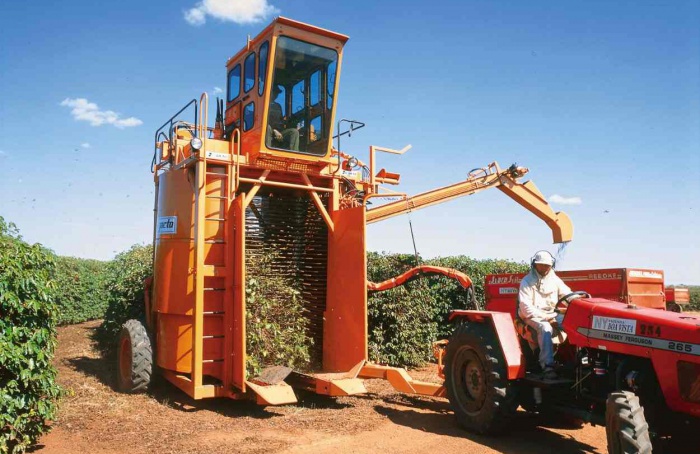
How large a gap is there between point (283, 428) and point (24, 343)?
9.18 ft

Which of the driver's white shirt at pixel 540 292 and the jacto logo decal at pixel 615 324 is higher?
the driver's white shirt at pixel 540 292

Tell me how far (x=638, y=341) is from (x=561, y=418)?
1.69 meters

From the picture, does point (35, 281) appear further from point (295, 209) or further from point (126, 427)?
point (295, 209)

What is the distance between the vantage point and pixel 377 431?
615cm

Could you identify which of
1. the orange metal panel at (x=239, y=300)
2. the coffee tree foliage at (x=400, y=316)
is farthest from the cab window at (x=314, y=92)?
the coffee tree foliage at (x=400, y=316)

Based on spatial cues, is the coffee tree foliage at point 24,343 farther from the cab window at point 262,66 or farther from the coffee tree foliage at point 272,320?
the cab window at point 262,66

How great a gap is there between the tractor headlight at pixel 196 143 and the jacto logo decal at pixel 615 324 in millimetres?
5036

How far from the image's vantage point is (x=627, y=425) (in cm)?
433

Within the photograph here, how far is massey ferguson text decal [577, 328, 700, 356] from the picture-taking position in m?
4.41

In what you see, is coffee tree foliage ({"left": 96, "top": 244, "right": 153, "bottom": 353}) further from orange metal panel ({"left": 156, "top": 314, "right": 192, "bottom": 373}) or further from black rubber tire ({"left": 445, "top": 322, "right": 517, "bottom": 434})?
black rubber tire ({"left": 445, "top": 322, "right": 517, "bottom": 434})

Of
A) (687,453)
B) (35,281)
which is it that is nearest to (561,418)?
(687,453)

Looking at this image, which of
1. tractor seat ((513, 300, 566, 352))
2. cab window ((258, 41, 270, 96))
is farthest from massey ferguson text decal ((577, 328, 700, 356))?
cab window ((258, 41, 270, 96))

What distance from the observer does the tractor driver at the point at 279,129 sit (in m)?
7.84

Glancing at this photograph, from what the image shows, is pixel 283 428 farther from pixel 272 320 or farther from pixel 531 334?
pixel 531 334
